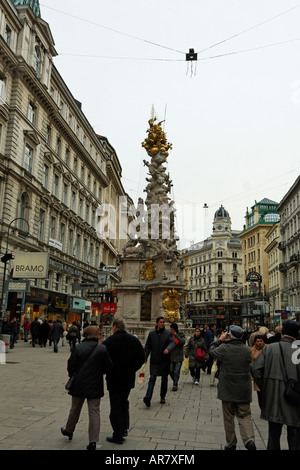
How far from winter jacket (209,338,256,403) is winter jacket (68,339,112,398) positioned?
5.20ft

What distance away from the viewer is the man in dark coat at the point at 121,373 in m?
5.83

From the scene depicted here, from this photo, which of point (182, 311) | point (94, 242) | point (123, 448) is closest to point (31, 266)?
point (182, 311)

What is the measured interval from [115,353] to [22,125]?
27976 millimetres

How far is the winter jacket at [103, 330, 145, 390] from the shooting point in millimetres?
6055

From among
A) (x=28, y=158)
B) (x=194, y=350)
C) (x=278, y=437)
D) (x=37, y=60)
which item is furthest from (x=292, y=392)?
(x=37, y=60)

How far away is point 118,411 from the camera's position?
5859 millimetres

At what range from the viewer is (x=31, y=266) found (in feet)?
78.0

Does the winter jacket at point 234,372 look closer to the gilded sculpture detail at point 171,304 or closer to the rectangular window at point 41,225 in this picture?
the gilded sculpture detail at point 171,304

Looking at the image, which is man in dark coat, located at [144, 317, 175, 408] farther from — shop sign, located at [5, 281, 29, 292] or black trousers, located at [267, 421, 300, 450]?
shop sign, located at [5, 281, 29, 292]

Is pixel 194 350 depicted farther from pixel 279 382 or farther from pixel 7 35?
pixel 7 35

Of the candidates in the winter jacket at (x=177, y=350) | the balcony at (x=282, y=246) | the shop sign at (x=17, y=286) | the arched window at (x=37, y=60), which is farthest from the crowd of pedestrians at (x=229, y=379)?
the balcony at (x=282, y=246)

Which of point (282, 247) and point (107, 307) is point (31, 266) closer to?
point (107, 307)

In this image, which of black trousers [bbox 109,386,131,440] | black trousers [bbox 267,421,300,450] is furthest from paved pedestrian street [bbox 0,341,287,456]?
black trousers [bbox 267,421,300,450]
